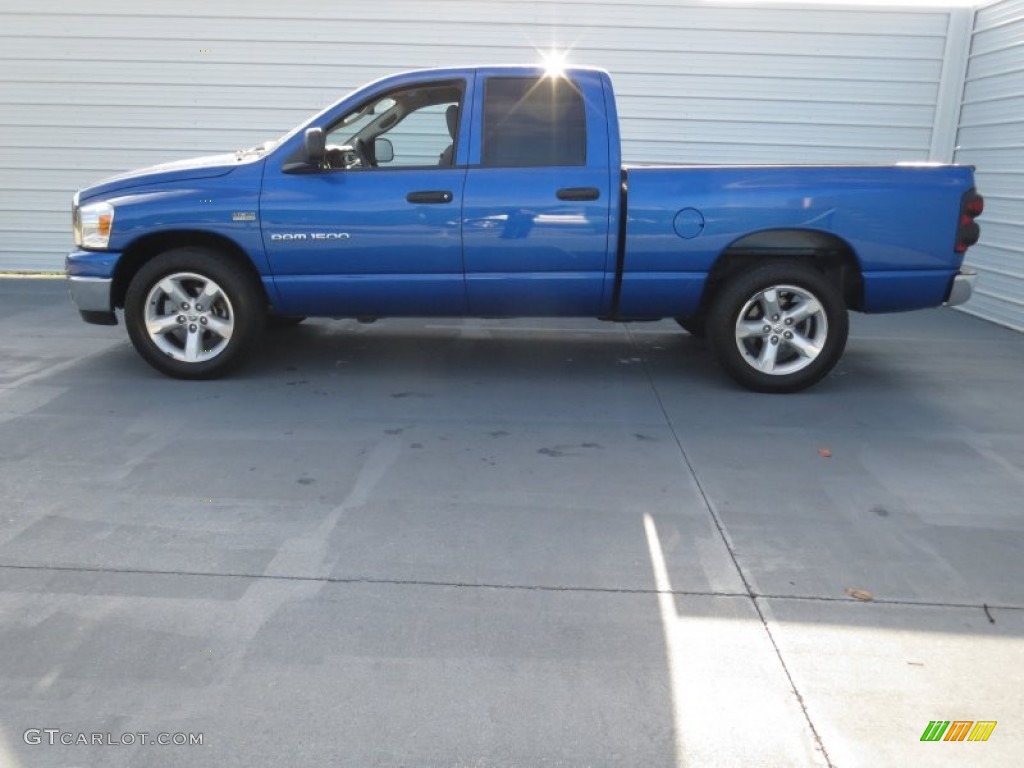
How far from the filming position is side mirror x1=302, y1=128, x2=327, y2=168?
5.41m

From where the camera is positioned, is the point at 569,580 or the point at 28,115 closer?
the point at 569,580

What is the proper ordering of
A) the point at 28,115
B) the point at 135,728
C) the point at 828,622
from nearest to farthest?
the point at 135,728
the point at 828,622
the point at 28,115

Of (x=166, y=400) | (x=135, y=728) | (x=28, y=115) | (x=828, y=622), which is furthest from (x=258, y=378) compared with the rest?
(x=28, y=115)

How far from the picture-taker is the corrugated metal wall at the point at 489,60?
9531 mm

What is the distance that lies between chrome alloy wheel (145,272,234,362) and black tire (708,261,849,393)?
3.34m

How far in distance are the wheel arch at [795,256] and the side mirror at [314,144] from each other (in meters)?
2.65

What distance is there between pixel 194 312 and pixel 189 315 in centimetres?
4

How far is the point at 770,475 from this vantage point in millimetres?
4496

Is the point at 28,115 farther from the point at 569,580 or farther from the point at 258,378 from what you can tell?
the point at 569,580

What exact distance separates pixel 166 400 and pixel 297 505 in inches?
80.2

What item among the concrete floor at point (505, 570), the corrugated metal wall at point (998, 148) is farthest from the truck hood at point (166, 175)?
the corrugated metal wall at point (998, 148)

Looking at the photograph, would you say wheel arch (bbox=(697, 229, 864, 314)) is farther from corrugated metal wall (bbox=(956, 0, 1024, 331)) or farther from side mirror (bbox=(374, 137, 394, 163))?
corrugated metal wall (bbox=(956, 0, 1024, 331))

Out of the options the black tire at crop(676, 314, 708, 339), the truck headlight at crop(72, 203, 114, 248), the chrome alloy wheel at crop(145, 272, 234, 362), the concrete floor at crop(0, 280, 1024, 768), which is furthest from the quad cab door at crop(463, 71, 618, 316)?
the truck headlight at crop(72, 203, 114, 248)

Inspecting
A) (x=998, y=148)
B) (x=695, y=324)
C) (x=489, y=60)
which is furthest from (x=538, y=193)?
(x=998, y=148)
